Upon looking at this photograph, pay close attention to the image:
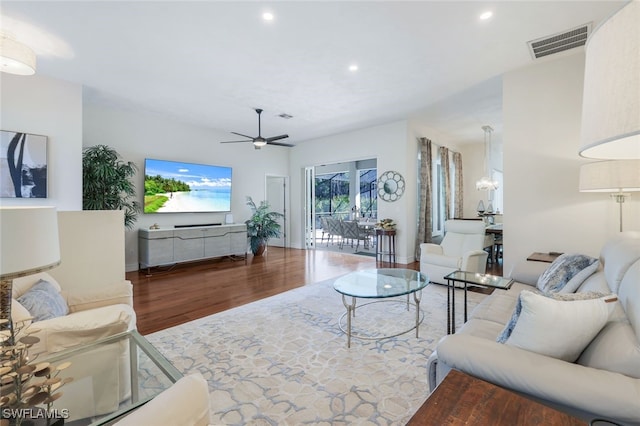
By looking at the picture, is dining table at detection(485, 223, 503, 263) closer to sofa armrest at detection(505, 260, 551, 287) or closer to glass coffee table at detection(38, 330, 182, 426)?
→ sofa armrest at detection(505, 260, 551, 287)

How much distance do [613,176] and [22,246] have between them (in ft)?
12.4

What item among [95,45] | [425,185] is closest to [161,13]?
→ [95,45]

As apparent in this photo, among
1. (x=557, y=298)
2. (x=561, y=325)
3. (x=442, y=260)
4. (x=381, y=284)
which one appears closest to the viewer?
(x=561, y=325)

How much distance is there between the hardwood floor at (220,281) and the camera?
3.30 metres

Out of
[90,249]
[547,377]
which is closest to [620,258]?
[547,377]

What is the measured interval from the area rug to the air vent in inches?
119

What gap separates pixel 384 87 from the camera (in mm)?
4172

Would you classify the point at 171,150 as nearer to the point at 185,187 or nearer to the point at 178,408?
the point at 185,187

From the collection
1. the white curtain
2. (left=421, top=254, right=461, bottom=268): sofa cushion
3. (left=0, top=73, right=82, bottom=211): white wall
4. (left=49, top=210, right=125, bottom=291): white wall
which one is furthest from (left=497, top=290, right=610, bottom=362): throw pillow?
(left=0, top=73, right=82, bottom=211): white wall

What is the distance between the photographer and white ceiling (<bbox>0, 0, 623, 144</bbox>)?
2.53 meters

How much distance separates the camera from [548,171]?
11.8ft

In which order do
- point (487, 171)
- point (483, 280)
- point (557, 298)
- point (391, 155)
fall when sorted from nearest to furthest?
point (557, 298) → point (483, 280) → point (391, 155) → point (487, 171)

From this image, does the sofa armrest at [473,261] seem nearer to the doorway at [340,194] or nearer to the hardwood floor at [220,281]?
the hardwood floor at [220,281]

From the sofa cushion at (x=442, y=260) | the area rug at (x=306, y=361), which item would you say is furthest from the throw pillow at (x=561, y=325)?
the sofa cushion at (x=442, y=260)
